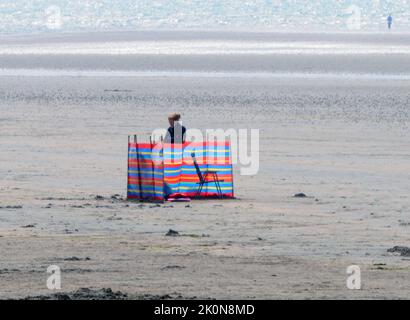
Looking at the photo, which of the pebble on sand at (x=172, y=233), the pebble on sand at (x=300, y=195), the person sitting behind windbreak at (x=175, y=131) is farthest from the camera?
the pebble on sand at (x=300, y=195)

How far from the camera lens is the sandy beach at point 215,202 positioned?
1351 cm

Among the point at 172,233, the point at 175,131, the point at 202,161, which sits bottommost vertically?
the point at 172,233

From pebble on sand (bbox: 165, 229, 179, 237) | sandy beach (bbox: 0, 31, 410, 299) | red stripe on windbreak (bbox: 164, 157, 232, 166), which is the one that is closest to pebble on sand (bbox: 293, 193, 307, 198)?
sandy beach (bbox: 0, 31, 410, 299)

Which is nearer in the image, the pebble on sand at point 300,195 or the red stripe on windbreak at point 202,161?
the red stripe on windbreak at point 202,161

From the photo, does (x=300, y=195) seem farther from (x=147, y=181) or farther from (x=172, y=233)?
(x=172, y=233)

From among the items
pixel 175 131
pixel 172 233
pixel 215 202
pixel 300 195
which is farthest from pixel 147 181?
pixel 172 233

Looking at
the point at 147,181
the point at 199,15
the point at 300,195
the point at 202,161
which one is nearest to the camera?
the point at 147,181

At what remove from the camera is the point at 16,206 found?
61.1ft

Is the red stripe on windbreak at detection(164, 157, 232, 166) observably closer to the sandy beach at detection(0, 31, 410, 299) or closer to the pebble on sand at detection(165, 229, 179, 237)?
the sandy beach at detection(0, 31, 410, 299)

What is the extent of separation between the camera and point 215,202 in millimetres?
19359

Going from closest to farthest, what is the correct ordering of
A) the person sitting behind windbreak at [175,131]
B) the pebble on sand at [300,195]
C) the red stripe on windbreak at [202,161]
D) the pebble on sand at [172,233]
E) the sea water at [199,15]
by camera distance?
1. the pebble on sand at [172,233]
2. the red stripe on windbreak at [202,161]
3. the person sitting behind windbreak at [175,131]
4. the pebble on sand at [300,195]
5. the sea water at [199,15]

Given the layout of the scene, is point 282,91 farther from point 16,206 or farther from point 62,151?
point 16,206

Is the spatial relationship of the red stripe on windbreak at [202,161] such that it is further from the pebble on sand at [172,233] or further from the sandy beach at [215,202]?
the pebble on sand at [172,233]

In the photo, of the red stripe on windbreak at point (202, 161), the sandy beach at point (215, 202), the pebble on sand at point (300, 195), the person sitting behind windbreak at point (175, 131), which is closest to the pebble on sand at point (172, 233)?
the sandy beach at point (215, 202)
